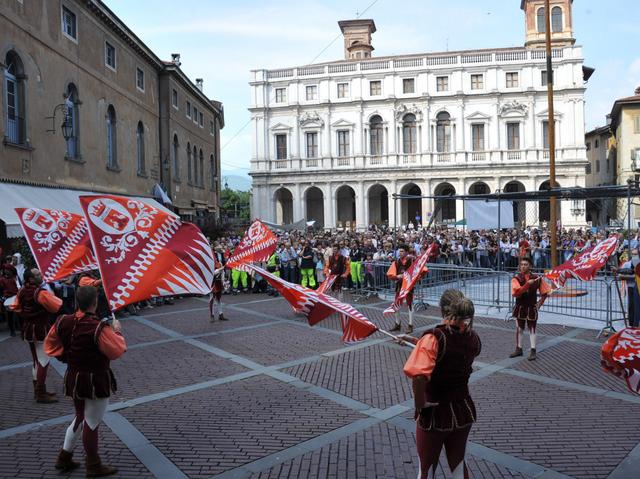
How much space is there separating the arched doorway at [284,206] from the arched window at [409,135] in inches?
523

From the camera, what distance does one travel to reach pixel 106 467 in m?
5.39

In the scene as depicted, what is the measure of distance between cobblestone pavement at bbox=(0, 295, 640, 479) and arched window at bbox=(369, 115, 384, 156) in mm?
44610

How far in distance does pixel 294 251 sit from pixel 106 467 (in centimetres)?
1524

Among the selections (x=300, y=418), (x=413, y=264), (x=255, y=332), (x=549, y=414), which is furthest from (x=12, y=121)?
(x=549, y=414)

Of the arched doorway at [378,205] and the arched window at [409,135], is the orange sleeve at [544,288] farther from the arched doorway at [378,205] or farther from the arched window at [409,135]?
the arched doorway at [378,205]

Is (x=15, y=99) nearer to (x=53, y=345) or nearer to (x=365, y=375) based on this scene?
(x=53, y=345)

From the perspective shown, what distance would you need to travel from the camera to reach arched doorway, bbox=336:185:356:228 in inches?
2250

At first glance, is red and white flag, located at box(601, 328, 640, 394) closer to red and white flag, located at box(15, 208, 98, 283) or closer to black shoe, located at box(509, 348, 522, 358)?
black shoe, located at box(509, 348, 522, 358)

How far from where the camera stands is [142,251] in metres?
6.32

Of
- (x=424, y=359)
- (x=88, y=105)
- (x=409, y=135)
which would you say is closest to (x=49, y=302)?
(x=424, y=359)

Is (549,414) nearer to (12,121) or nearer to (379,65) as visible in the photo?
(12,121)

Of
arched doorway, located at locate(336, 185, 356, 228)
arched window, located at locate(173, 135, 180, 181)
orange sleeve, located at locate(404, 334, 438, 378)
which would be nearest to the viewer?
orange sleeve, located at locate(404, 334, 438, 378)

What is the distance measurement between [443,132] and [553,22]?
54.9 feet

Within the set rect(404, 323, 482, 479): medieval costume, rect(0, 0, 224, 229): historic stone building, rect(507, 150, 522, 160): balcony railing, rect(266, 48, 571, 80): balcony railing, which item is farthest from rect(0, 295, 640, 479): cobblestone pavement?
rect(266, 48, 571, 80): balcony railing
